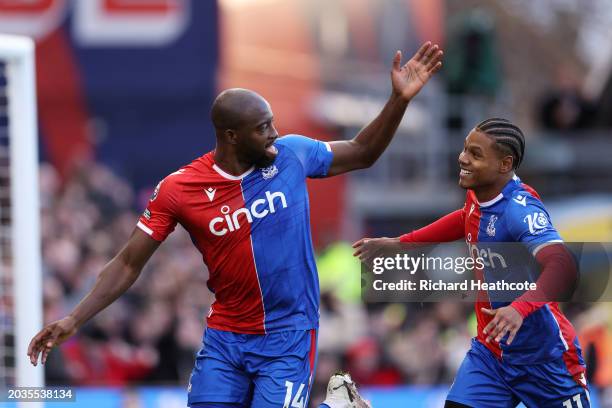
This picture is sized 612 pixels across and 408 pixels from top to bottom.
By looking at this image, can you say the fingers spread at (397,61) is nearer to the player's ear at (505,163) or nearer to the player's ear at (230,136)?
the player's ear at (505,163)

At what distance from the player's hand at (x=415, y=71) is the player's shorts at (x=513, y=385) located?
4.64 ft

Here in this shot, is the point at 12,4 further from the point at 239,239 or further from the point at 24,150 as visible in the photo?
the point at 239,239

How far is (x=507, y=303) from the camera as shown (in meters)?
6.15

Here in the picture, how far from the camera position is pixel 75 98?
18.6 meters

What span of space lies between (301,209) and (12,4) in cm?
1415

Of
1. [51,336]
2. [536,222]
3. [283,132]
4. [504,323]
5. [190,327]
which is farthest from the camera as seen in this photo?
[283,132]

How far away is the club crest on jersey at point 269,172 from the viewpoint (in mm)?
6176

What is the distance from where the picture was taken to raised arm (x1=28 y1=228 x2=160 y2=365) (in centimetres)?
603

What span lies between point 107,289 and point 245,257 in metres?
0.73

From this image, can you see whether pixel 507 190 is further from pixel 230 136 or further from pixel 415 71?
pixel 230 136

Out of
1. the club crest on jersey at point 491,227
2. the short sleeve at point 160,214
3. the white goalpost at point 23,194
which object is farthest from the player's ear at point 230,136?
the white goalpost at point 23,194

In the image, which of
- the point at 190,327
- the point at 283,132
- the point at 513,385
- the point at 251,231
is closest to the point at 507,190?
the point at 513,385

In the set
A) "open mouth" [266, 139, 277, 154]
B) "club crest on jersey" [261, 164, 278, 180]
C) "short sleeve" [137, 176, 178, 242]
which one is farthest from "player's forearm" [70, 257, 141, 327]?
"open mouth" [266, 139, 277, 154]

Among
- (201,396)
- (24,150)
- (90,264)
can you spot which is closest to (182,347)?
(90,264)
